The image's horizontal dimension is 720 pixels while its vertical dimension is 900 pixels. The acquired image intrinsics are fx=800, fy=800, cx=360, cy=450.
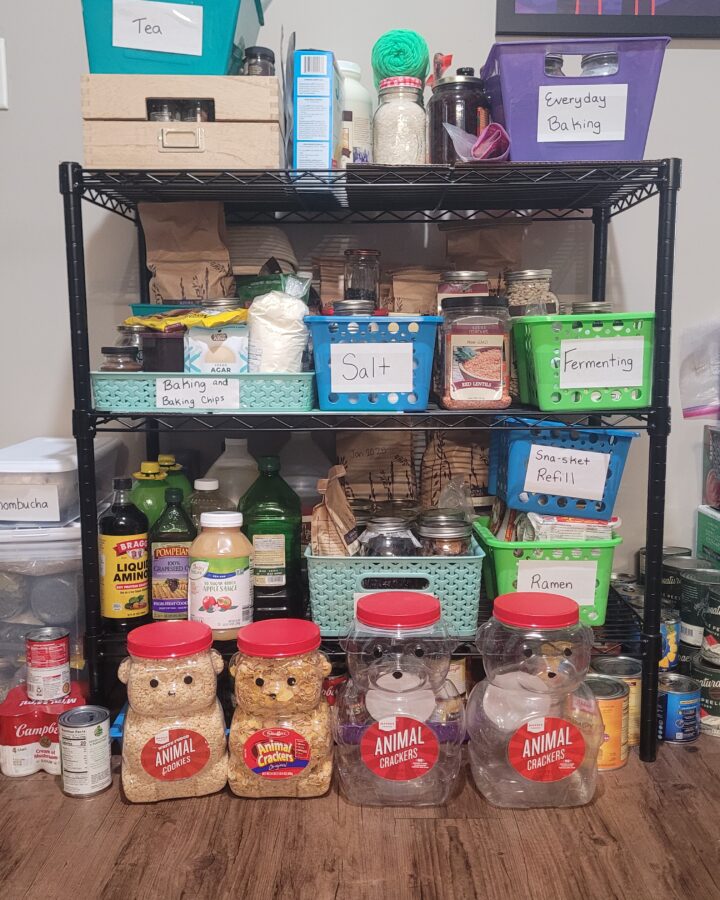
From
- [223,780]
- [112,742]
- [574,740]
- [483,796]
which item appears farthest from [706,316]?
[112,742]

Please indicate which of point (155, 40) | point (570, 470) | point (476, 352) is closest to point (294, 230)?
point (155, 40)

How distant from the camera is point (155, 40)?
1517 mm

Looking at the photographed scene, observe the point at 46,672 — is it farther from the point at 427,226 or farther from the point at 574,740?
the point at 427,226

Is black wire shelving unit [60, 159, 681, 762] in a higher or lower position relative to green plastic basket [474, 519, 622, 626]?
higher

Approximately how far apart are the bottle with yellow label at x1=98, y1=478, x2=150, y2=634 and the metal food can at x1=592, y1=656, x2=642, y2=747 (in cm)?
98

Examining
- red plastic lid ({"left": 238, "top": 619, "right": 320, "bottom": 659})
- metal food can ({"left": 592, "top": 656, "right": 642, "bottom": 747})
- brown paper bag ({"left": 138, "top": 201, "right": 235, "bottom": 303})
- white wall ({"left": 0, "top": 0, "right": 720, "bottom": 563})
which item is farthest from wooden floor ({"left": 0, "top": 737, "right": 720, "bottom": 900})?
brown paper bag ({"left": 138, "top": 201, "right": 235, "bottom": 303})

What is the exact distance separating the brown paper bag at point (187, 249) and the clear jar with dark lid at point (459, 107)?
1.71 feet

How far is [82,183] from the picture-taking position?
152cm

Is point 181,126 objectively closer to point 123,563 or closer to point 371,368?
point 371,368

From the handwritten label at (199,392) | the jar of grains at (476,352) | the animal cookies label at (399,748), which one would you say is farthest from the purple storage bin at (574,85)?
the animal cookies label at (399,748)

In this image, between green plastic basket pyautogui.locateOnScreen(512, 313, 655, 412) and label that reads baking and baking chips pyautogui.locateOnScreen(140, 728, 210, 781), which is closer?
label that reads baking and baking chips pyautogui.locateOnScreen(140, 728, 210, 781)

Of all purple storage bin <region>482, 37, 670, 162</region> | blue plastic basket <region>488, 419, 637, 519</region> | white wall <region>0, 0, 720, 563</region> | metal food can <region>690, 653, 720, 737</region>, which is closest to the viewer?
purple storage bin <region>482, 37, 670, 162</region>

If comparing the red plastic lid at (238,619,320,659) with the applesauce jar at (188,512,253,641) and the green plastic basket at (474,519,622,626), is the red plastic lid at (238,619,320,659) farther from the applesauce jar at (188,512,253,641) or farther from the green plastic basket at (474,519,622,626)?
the green plastic basket at (474,519,622,626)

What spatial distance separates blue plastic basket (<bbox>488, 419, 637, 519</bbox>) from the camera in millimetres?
1616
